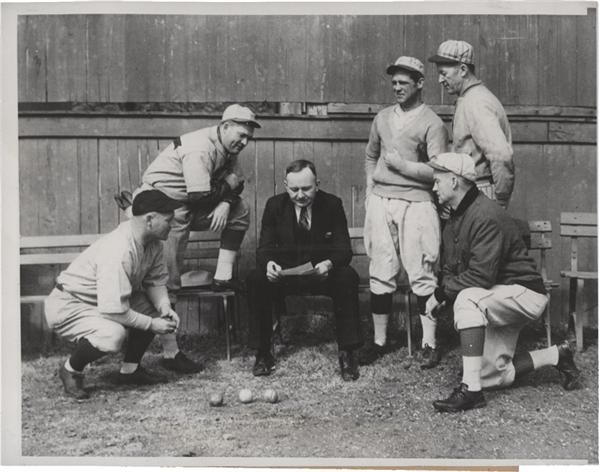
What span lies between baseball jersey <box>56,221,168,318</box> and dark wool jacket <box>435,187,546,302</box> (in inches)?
60.3

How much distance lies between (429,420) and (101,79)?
8.49ft

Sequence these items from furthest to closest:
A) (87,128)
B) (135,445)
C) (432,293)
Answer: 1. (87,128)
2. (432,293)
3. (135,445)

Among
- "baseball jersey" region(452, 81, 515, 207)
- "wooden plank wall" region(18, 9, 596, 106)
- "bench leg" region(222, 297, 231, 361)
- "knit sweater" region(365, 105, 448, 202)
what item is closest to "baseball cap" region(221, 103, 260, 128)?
"wooden plank wall" region(18, 9, 596, 106)

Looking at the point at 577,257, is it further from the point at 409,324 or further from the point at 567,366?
the point at 409,324

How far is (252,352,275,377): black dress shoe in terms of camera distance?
424 centimetres

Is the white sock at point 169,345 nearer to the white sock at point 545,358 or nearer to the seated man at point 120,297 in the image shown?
the seated man at point 120,297

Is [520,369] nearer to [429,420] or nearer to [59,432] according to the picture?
[429,420]

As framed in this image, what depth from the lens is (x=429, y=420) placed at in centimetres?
397

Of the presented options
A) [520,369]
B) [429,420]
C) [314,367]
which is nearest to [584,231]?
[520,369]

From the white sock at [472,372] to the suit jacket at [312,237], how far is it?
32.5 inches

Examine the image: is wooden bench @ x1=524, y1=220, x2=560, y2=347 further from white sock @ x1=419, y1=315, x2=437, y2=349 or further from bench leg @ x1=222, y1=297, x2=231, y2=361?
bench leg @ x1=222, y1=297, x2=231, y2=361

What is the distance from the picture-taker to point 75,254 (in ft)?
14.2

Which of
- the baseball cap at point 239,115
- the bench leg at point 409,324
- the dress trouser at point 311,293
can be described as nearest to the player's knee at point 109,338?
the dress trouser at point 311,293

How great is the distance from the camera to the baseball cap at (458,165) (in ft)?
12.9
